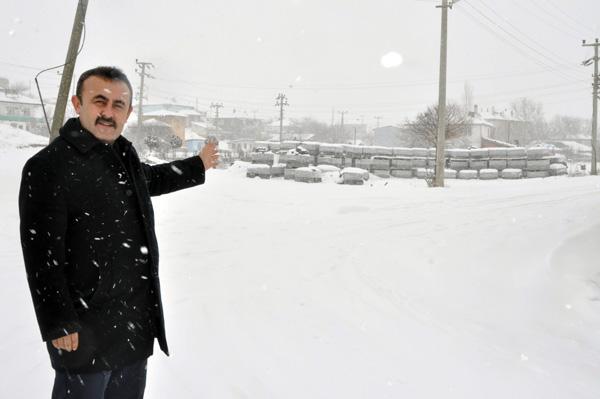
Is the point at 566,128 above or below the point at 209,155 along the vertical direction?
above

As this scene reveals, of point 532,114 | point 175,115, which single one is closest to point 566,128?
point 532,114

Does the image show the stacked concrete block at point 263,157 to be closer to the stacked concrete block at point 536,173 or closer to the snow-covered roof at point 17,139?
the stacked concrete block at point 536,173

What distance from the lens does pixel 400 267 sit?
6.36 meters

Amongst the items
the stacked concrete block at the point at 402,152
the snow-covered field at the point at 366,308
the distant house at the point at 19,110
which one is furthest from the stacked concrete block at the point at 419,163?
the distant house at the point at 19,110

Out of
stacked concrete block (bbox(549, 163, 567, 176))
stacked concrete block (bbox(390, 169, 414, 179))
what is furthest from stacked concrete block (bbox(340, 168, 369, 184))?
stacked concrete block (bbox(549, 163, 567, 176))

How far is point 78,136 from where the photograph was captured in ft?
6.84

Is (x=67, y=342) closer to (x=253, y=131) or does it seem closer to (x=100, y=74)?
(x=100, y=74)

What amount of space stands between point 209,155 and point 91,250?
1.21 m

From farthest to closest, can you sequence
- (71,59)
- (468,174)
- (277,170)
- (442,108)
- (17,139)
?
(17,139)
(468,174)
(277,170)
(442,108)
(71,59)

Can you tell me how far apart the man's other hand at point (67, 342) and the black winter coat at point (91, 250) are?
1.4 inches

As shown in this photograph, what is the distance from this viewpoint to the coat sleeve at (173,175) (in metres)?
2.73

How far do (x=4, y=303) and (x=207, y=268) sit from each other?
7.55 ft

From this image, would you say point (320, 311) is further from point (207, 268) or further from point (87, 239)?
point (87, 239)

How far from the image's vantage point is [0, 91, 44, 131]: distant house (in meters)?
65.1
